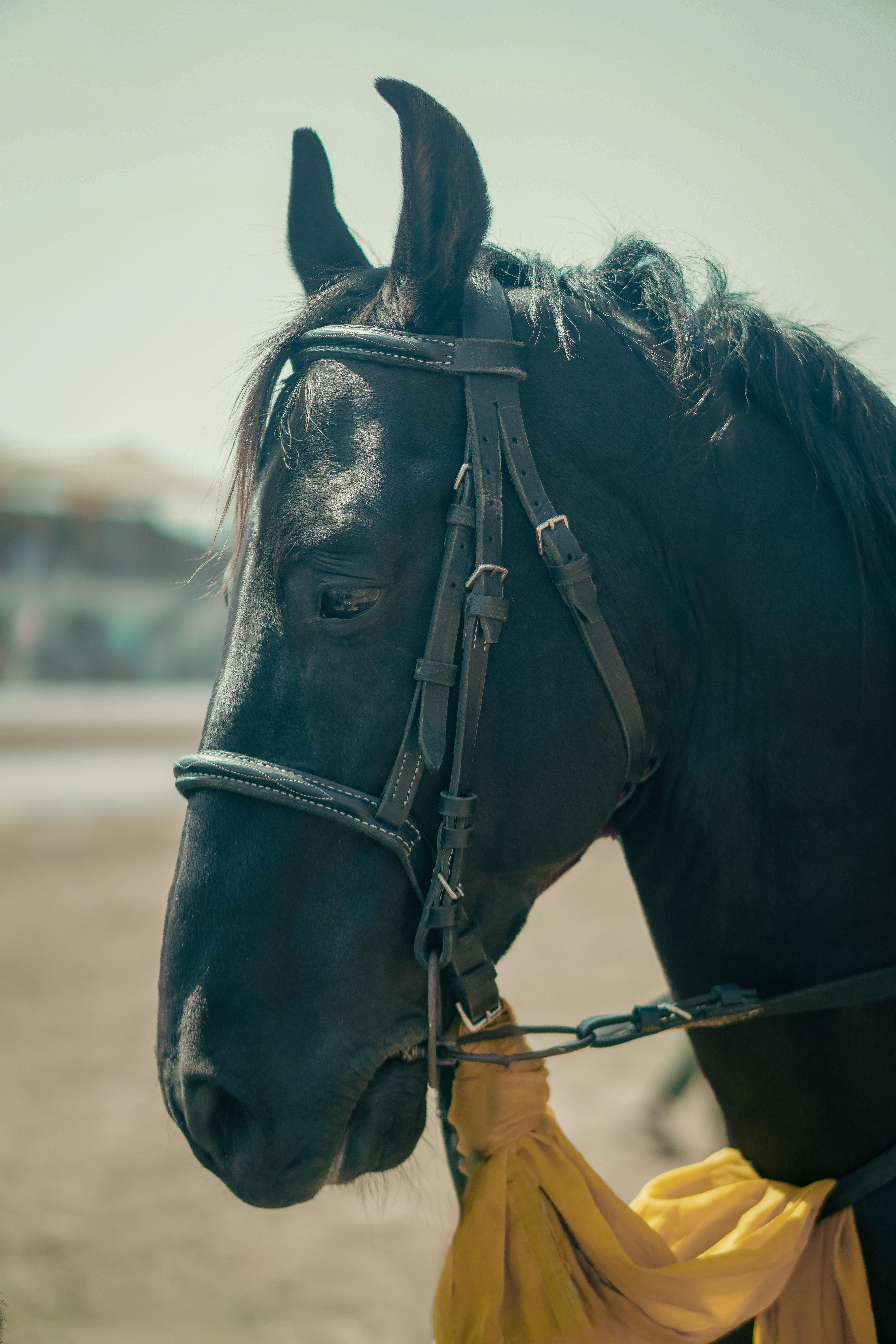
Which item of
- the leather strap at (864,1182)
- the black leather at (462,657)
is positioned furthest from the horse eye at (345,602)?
the leather strap at (864,1182)

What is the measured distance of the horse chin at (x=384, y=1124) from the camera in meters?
1.36

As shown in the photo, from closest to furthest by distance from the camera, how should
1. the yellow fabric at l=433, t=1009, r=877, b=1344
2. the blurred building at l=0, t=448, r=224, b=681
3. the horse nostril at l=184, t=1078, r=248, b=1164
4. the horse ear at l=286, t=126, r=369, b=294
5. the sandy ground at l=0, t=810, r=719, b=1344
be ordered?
the horse nostril at l=184, t=1078, r=248, b=1164, the yellow fabric at l=433, t=1009, r=877, b=1344, the horse ear at l=286, t=126, r=369, b=294, the sandy ground at l=0, t=810, r=719, b=1344, the blurred building at l=0, t=448, r=224, b=681

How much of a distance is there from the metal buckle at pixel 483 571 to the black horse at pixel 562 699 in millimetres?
50

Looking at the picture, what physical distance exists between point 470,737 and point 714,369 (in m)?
0.83

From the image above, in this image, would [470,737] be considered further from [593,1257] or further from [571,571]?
[593,1257]

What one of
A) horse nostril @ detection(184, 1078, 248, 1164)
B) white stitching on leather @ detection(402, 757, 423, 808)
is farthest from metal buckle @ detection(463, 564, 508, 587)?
horse nostril @ detection(184, 1078, 248, 1164)

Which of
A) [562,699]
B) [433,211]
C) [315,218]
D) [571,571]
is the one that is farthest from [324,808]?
[315,218]

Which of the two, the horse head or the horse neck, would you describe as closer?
the horse head

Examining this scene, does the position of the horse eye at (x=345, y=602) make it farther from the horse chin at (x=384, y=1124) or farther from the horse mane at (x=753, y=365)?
the horse chin at (x=384, y=1124)

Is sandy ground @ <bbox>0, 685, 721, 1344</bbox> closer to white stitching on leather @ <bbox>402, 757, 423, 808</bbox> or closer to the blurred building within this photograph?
white stitching on leather @ <bbox>402, 757, 423, 808</bbox>

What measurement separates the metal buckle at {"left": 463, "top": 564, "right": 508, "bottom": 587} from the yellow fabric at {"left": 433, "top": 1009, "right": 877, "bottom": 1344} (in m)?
0.76

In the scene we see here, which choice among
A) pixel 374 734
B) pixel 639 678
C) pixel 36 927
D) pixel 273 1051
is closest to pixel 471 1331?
pixel 273 1051

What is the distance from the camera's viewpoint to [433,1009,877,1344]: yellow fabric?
140 centimetres

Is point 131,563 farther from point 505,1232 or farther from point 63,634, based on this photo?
point 505,1232
